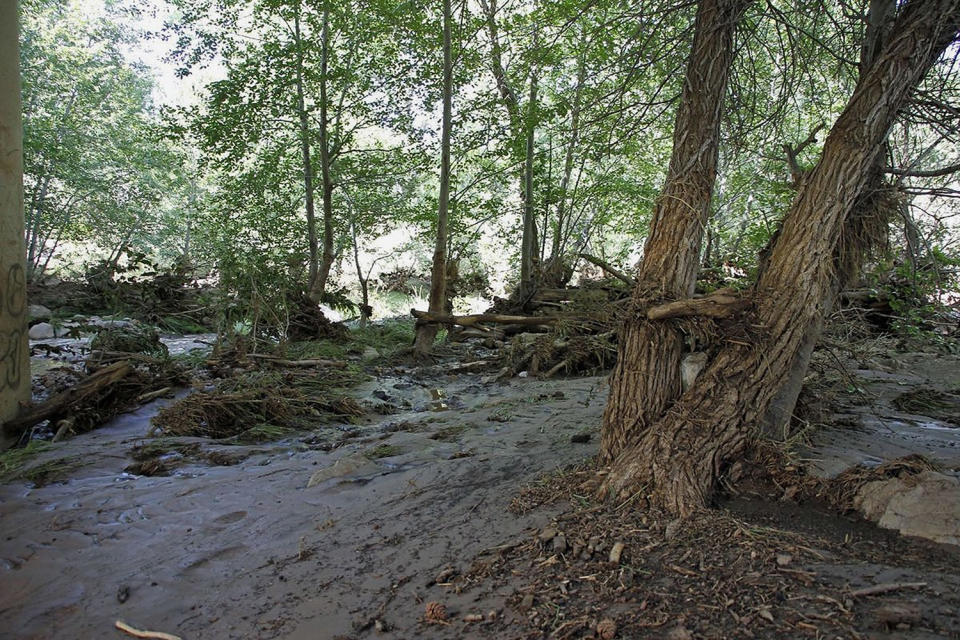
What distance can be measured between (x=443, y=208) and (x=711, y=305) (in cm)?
747

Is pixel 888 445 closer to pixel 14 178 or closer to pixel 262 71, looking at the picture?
pixel 14 178

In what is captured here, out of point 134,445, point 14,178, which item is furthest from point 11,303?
point 134,445

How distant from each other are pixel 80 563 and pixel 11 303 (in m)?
3.58

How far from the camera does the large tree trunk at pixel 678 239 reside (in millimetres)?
3377

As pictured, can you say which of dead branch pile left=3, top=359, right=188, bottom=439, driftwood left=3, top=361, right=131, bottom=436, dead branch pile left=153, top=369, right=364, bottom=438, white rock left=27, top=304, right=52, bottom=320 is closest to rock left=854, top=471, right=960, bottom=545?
dead branch pile left=153, top=369, right=364, bottom=438

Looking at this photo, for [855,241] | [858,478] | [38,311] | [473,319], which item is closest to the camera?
[858,478]

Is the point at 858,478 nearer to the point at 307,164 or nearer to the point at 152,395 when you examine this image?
the point at 152,395

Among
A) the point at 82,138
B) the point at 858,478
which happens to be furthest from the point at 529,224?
the point at 82,138

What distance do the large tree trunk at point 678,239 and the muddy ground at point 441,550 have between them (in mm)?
539

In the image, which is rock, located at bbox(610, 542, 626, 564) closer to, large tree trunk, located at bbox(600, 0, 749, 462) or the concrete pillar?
large tree trunk, located at bbox(600, 0, 749, 462)

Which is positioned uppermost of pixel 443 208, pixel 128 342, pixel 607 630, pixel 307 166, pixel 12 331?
pixel 307 166

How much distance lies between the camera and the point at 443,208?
10094 mm

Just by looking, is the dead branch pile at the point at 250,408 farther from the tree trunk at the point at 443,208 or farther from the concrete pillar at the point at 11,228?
the tree trunk at the point at 443,208

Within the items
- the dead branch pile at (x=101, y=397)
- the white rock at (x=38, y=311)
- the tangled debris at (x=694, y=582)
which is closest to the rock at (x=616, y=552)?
the tangled debris at (x=694, y=582)
